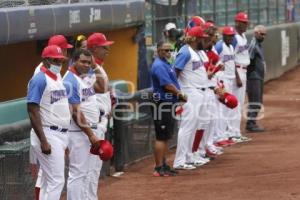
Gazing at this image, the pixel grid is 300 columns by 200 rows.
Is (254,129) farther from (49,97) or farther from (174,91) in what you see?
(49,97)

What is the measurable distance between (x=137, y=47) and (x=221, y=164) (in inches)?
186

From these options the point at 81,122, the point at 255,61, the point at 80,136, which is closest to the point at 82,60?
the point at 81,122

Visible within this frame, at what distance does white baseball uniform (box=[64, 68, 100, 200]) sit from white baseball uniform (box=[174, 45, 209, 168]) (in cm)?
293

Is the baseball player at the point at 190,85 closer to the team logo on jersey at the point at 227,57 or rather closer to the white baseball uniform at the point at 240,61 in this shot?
the team logo on jersey at the point at 227,57

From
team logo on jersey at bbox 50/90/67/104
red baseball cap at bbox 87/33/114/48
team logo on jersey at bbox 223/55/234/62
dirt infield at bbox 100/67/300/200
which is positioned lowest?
dirt infield at bbox 100/67/300/200

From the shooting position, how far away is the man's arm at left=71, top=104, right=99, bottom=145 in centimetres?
718

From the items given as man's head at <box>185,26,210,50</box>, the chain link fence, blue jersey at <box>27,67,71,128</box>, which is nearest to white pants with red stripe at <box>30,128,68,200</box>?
blue jersey at <box>27,67,71,128</box>

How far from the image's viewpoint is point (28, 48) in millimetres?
12898

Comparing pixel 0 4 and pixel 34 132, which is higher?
pixel 0 4

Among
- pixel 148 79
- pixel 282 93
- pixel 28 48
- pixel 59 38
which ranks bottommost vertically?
pixel 282 93

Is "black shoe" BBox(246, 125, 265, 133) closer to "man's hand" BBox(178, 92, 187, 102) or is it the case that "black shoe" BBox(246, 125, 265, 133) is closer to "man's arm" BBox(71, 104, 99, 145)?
"man's hand" BBox(178, 92, 187, 102)

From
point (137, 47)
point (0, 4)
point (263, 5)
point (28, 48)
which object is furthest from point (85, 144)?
point (263, 5)

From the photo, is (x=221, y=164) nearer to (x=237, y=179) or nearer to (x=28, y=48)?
(x=237, y=179)

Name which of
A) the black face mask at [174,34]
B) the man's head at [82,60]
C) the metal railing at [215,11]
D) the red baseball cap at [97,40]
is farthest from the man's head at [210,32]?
the metal railing at [215,11]
